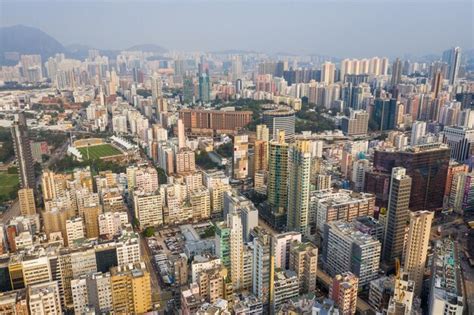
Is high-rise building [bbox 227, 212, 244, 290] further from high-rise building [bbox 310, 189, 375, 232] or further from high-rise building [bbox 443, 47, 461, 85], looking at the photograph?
high-rise building [bbox 443, 47, 461, 85]

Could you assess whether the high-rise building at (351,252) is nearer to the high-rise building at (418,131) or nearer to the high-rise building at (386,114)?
the high-rise building at (418,131)

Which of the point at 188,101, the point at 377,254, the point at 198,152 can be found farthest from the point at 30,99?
the point at 377,254

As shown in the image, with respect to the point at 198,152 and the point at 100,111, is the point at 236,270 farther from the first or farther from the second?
the point at 100,111

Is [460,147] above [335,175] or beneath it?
above

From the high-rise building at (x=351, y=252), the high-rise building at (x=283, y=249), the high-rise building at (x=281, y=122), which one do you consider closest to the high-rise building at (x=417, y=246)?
the high-rise building at (x=351, y=252)

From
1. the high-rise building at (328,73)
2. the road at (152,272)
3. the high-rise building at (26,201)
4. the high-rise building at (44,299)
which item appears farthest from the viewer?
the high-rise building at (328,73)

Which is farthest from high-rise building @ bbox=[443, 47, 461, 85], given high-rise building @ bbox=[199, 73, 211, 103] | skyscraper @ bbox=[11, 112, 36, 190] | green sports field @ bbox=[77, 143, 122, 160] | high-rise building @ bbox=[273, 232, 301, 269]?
skyscraper @ bbox=[11, 112, 36, 190]
